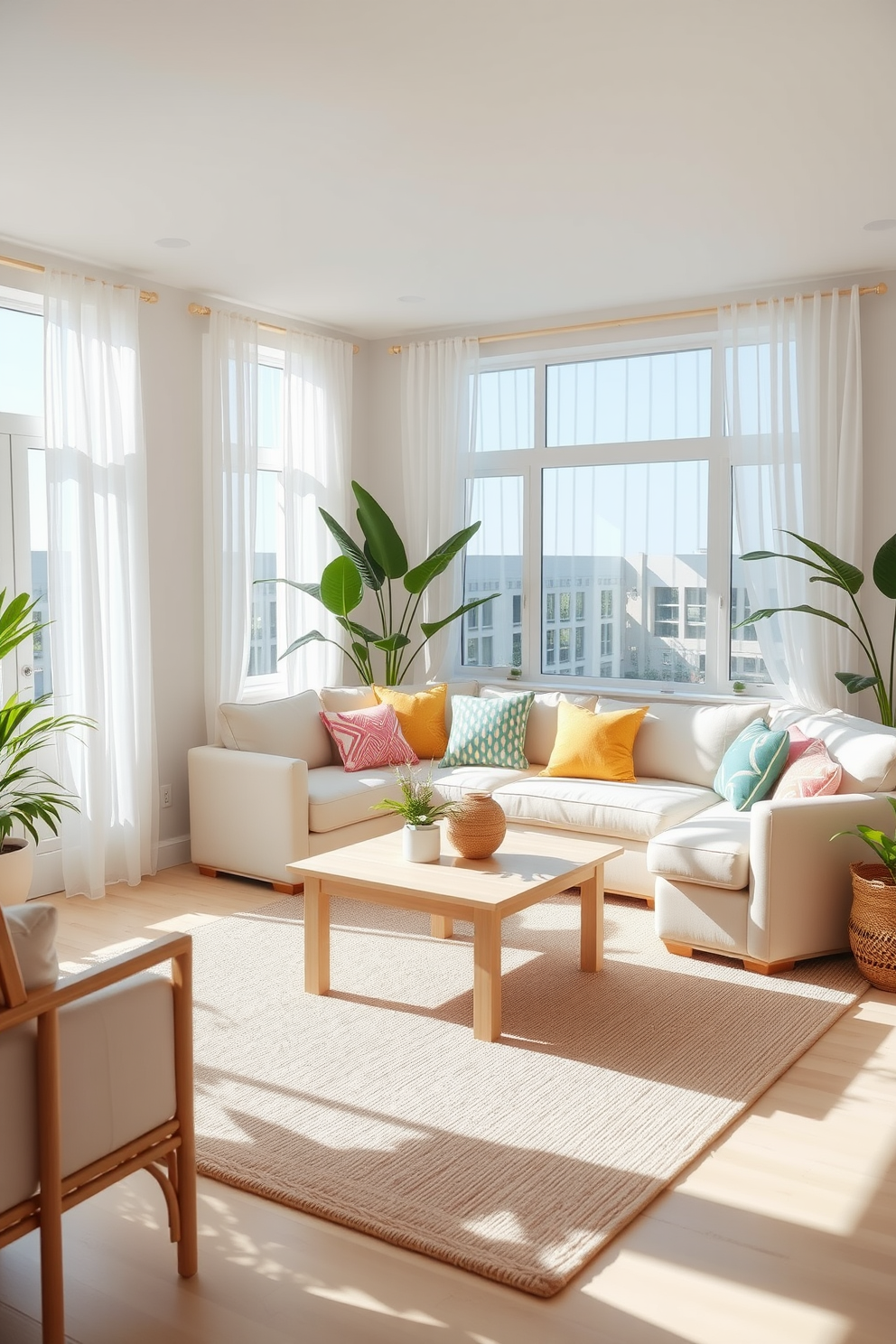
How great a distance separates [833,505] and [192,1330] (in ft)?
14.8

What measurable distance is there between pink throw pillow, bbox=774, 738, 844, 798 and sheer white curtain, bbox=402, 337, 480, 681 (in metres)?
2.58

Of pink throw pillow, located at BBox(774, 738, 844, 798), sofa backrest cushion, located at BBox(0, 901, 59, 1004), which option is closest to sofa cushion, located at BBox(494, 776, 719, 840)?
pink throw pillow, located at BBox(774, 738, 844, 798)

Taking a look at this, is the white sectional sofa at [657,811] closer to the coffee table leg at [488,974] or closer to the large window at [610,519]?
the large window at [610,519]

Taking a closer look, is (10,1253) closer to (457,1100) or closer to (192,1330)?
(192,1330)

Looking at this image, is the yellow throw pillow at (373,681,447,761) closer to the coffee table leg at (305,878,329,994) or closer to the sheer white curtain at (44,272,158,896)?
the sheer white curtain at (44,272,158,896)

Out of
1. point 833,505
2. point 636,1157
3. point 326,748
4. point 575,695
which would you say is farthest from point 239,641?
point 636,1157

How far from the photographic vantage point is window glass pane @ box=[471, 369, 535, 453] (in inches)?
257

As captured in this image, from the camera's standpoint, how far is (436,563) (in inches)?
243

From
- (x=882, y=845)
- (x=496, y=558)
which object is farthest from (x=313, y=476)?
(x=882, y=845)

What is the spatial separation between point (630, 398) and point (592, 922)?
326 centimetres

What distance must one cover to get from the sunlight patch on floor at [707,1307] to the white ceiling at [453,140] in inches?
114

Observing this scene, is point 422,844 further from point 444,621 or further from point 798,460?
point 798,460

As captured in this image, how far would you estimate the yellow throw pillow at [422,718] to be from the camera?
19.6ft

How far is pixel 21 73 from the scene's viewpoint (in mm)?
3107
